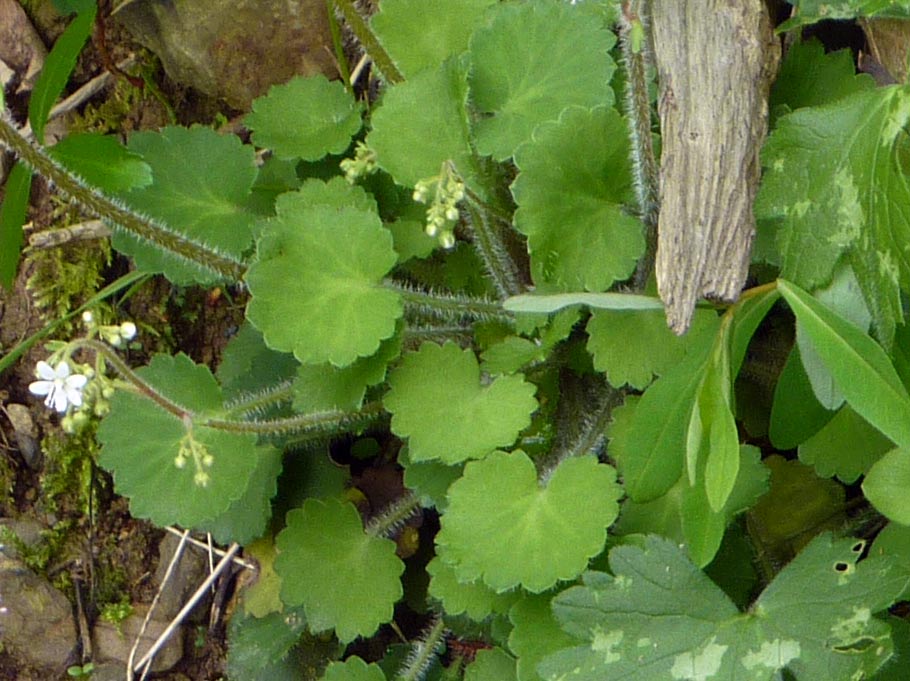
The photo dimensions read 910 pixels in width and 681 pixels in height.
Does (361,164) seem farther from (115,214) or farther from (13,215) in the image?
(13,215)

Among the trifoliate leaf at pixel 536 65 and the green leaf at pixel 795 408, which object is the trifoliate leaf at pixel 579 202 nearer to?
the trifoliate leaf at pixel 536 65

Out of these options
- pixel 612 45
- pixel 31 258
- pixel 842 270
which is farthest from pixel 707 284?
pixel 31 258

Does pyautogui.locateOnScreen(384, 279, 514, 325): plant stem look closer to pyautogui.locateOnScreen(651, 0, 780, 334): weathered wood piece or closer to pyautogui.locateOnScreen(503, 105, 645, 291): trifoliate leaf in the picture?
pyautogui.locateOnScreen(503, 105, 645, 291): trifoliate leaf

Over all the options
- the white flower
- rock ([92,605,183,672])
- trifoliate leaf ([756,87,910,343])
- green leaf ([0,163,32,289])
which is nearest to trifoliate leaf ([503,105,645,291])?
trifoliate leaf ([756,87,910,343])

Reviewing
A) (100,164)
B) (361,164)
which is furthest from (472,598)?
(100,164)

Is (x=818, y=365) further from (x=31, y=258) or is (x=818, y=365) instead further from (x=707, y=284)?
(x=31, y=258)

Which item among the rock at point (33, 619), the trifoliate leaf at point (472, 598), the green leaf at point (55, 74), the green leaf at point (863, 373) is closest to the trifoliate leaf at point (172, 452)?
the trifoliate leaf at point (472, 598)

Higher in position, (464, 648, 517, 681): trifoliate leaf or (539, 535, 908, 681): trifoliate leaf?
(539, 535, 908, 681): trifoliate leaf

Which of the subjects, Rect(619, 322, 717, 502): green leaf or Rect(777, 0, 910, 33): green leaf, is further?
Rect(619, 322, 717, 502): green leaf
